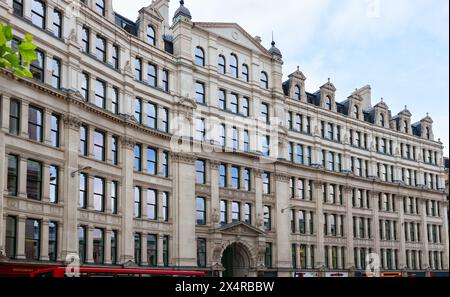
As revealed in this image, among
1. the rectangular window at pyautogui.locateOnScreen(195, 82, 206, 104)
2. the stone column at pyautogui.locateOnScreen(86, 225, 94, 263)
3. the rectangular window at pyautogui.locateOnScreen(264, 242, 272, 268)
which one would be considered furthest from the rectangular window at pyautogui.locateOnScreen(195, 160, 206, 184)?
the stone column at pyautogui.locateOnScreen(86, 225, 94, 263)

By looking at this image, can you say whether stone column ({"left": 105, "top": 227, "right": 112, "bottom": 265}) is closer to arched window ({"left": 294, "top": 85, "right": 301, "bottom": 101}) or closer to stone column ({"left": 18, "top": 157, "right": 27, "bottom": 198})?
stone column ({"left": 18, "top": 157, "right": 27, "bottom": 198})

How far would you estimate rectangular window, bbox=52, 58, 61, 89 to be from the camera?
3741cm

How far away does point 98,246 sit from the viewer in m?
39.8

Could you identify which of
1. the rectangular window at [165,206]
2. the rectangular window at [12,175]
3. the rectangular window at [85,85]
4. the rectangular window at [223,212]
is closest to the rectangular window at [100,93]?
the rectangular window at [85,85]

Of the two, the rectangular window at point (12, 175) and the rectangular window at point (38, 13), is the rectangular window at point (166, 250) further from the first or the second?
the rectangular window at point (38, 13)

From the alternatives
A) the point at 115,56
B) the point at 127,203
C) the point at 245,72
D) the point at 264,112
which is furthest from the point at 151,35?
the point at 264,112

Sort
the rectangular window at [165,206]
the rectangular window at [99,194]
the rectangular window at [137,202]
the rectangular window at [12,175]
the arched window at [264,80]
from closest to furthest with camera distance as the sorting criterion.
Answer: the rectangular window at [12,175] < the rectangular window at [99,194] < the rectangular window at [137,202] < the rectangular window at [165,206] < the arched window at [264,80]

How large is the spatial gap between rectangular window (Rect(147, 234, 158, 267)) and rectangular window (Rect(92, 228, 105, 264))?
16.0 feet

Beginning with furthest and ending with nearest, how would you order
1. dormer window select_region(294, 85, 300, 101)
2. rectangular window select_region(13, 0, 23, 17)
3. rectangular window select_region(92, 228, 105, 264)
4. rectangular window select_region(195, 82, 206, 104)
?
dormer window select_region(294, 85, 300, 101)
rectangular window select_region(195, 82, 206, 104)
rectangular window select_region(92, 228, 105, 264)
rectangular window select_region(13, 0, 23, 17)

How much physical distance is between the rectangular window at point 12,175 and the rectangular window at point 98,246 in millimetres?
7427

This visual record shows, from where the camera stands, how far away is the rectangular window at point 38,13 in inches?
1420

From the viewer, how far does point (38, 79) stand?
1410 inches

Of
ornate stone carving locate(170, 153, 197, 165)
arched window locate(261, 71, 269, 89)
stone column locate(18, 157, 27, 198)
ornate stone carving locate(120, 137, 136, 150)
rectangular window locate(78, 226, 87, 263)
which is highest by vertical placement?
arched window locate(261, 71, 269, 89)
